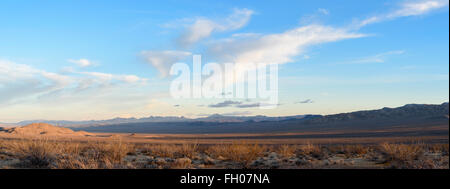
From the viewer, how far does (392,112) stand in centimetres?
9638

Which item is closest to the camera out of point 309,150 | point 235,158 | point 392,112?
point 235,158
